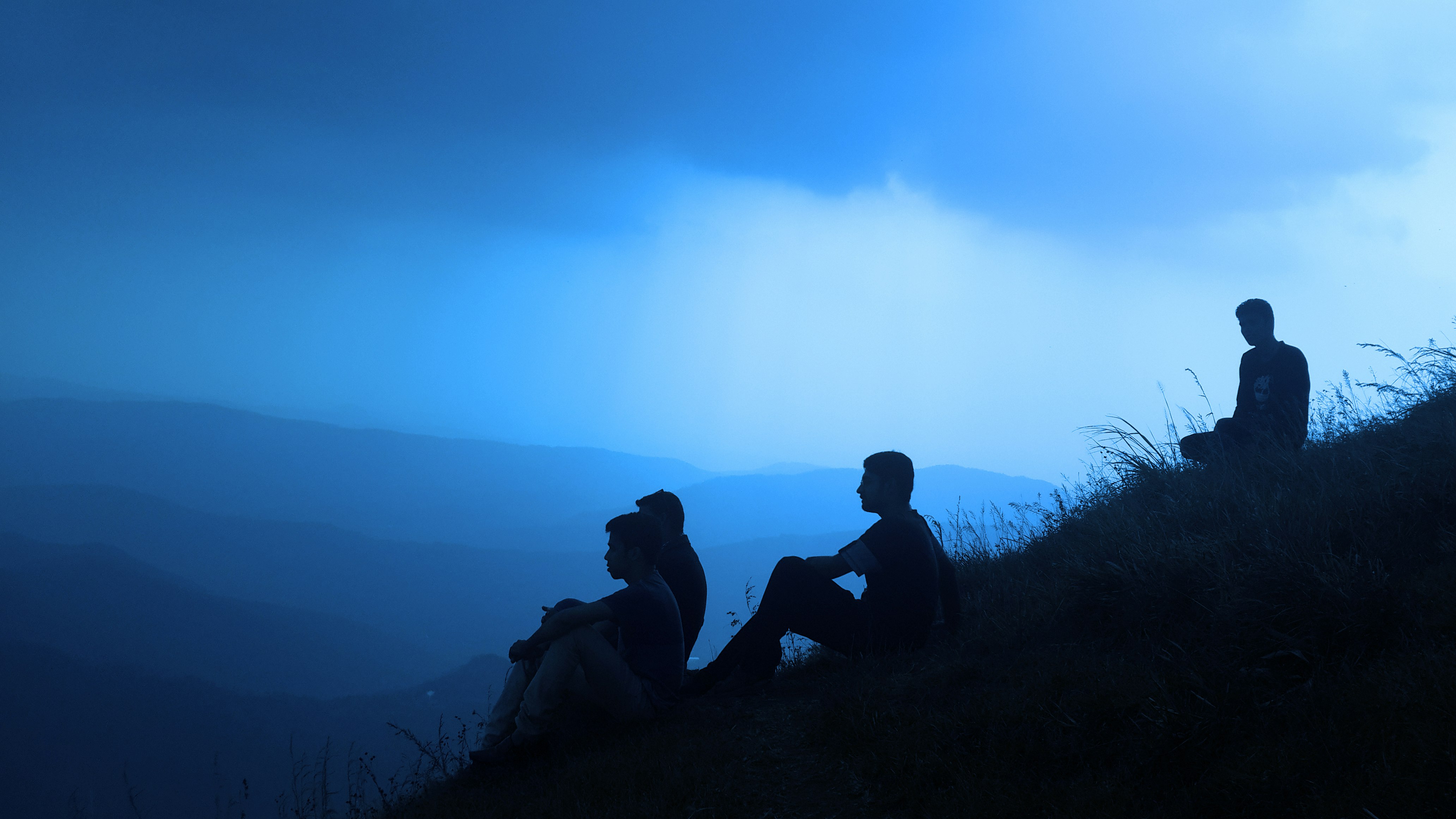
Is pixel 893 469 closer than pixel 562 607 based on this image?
No

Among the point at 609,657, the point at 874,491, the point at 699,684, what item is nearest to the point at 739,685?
the point at 699,684

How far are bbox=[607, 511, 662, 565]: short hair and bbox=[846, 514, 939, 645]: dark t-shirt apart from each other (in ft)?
5.06

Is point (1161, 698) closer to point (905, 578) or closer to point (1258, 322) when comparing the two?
point (905, 578)

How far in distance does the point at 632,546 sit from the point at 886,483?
2.04 metres

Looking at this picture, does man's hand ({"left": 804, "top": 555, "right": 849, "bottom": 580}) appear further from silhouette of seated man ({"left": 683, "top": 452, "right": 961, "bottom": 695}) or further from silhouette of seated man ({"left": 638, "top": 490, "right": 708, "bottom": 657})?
silhouette of seated man ({"left": 638, "top": 490, "right": 708, "bottom": 657})

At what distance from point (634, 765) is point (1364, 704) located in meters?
3.25

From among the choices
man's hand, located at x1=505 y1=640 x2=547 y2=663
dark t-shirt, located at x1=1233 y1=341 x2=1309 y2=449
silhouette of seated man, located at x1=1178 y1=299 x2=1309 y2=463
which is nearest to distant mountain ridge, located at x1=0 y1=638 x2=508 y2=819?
man's hand, located at x1=505 y1=640 x2=547 y2=663

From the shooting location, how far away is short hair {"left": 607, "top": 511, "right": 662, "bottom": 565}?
495 cm

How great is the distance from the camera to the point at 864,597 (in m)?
5.45

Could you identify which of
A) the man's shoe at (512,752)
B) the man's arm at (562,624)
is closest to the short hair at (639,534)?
the man's arm at (562,624)

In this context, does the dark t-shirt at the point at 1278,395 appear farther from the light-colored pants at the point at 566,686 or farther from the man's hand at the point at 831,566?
the light-colored pants at the point at 566,686

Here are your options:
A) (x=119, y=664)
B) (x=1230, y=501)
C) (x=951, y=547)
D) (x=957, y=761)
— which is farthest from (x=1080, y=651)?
(x=119, y=664)

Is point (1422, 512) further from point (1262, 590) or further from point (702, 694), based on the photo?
point (702, 694)

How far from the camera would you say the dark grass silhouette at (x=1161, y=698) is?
2.29m
